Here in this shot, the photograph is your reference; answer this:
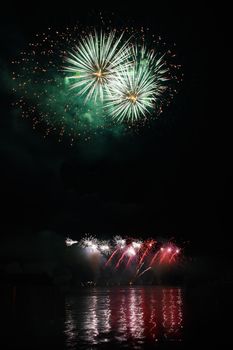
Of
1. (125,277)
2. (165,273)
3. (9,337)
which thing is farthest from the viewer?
(125,277)

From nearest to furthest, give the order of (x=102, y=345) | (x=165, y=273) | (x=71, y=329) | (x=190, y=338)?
(x=102, y=345) < (x=190, y=338) < (x=71, y=329) < (x=165, y=273)

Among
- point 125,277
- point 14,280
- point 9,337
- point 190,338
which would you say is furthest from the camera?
point 14,280

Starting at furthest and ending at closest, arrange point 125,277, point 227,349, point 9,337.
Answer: point 125,277
point 9,337
point 227,349

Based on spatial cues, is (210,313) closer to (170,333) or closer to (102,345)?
(170,333)

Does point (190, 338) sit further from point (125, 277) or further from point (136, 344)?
point (125, 277)

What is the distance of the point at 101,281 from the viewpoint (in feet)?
485

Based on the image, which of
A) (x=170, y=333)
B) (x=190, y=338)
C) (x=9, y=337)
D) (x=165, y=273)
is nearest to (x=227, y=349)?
(x=190, y=338)

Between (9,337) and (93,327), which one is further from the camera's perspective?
(93,327)

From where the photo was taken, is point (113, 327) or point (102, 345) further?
point (113, 327)

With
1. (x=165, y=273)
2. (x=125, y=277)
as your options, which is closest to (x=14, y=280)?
(x=125, y=277)

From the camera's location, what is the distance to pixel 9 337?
60.5 ft

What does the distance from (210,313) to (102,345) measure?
1363cm

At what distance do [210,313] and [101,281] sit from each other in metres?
125

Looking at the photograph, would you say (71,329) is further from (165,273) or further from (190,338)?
(165,273)
